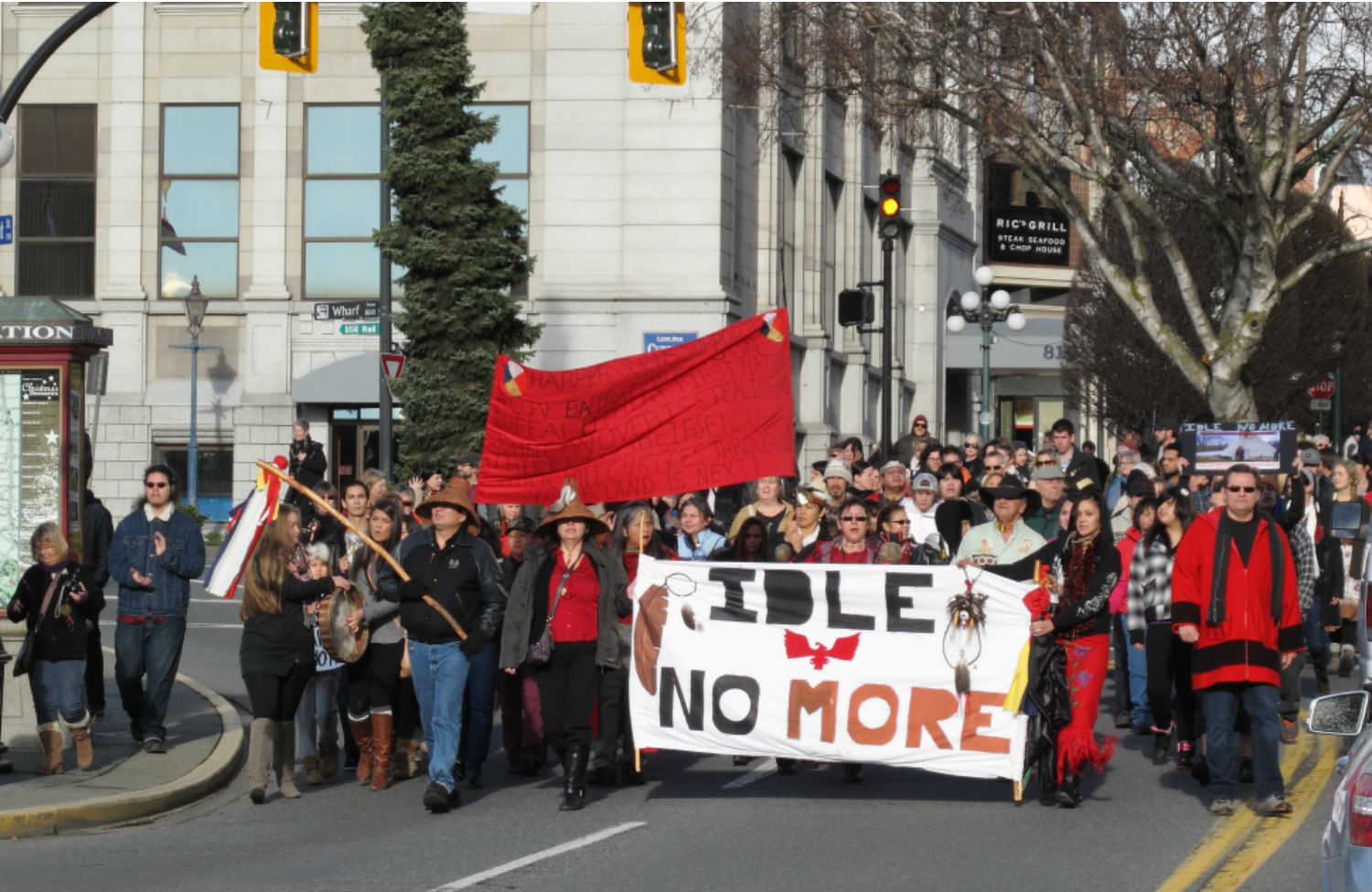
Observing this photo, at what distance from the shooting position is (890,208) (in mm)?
21047

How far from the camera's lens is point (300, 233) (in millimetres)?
37750

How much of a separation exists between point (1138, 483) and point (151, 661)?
7.76 meters

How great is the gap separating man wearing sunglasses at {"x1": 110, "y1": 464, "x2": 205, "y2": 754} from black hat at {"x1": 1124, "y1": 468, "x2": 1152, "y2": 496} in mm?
7017

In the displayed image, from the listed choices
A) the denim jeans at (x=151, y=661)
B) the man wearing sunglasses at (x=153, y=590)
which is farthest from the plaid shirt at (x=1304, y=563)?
the denim jeans at (x=151, y=661)

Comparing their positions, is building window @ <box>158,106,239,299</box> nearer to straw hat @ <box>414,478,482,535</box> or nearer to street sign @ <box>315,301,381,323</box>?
street sign @ <box>315,301,381,323</box>

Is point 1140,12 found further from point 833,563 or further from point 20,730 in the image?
point 20,730

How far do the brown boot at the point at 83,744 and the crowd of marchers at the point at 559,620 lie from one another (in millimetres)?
17

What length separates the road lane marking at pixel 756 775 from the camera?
1236cm

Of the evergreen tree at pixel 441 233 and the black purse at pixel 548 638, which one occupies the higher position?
the evergreen tree at pixel 441 233

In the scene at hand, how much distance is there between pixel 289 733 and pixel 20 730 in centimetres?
215

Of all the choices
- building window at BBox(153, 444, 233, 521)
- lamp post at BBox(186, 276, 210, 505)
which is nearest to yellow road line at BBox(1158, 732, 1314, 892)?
lamp post at BBox(186, 276, 210, 505)

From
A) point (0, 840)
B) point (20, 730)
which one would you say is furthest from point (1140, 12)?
point (0, 840)

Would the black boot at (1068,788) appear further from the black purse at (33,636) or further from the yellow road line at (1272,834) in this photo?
the black purse at (33,636)

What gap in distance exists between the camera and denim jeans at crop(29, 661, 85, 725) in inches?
479
